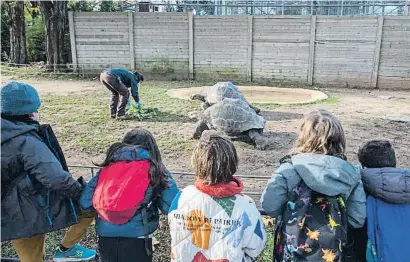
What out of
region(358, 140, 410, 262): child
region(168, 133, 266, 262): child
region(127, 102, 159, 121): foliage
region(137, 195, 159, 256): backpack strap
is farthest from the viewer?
region(127, 102, 159, 121): foliage

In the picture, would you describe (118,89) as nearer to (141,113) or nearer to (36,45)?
(141,113)

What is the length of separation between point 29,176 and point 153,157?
653mm

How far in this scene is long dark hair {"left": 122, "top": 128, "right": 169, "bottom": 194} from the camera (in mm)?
2238

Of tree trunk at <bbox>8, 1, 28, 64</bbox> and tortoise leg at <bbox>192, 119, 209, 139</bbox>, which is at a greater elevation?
tree trunk at <bbox>8, 1, 28, 64</bbox>

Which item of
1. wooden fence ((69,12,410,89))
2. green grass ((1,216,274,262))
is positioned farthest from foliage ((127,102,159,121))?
wooden fence ((69,12,410,89))

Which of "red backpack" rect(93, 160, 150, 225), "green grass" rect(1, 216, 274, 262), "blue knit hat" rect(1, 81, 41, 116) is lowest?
Answer: "green grass" rect(1, 216, 274, 262)

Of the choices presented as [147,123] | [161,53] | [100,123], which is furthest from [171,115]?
[161,53]

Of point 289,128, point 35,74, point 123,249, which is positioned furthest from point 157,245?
point 35,74

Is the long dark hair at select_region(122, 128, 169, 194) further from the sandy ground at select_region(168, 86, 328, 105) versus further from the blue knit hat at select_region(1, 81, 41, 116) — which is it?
the sandy ground at select_region(168, 86, 328, 105)

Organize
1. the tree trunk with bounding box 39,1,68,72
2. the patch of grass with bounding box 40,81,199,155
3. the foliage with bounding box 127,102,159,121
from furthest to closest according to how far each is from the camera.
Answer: the tree trunk with bounding box 39,1,68,72 < the foliage with bounding box 127,102,159,121 < the patch of grass with bounding box 40,81,199,155

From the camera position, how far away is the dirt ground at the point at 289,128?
546 cm

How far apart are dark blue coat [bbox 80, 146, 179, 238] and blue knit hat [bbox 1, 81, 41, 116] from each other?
1.73 feet

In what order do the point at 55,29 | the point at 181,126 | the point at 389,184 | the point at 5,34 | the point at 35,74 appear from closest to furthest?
the point at 389,184 < the point at 181,126 < the point at 35,74 < the point at 55,29 < the point at 5,34

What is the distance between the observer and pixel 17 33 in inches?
617
